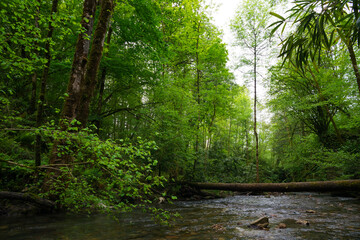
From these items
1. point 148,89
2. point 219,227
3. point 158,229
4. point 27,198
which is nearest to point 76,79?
point 27,198

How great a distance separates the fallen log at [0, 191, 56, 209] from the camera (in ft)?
14.8

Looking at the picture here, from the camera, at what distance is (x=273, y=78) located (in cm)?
1642

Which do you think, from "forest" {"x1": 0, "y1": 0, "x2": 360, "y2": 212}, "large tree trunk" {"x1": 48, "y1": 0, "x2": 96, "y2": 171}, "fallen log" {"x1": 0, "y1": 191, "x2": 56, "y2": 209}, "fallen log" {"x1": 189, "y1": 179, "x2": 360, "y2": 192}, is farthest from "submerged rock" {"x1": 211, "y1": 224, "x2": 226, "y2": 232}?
"fallen log" {"x1": 0, "y1": 191, "x2": 56, "y2": 209}

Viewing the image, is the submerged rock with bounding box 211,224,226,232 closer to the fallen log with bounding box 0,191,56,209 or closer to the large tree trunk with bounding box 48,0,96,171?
the large tree trunk with bounding box 48,0,96,171

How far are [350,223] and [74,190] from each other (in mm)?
6628

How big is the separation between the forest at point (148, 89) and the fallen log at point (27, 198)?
0.47 ft

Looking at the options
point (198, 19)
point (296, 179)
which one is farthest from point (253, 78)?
point (296, 179)

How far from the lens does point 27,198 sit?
15.4ft

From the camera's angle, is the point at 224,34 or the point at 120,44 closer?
the point at 120,44

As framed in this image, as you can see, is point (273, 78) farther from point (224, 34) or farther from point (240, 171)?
point (240, 171)

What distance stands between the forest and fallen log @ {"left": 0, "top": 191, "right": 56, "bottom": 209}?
0.14m

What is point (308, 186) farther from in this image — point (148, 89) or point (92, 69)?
point (148, 89)

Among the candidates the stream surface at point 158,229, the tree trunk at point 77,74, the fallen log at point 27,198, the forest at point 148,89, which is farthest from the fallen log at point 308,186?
the fallen log at point 27,198

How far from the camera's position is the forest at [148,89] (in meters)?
3.44
